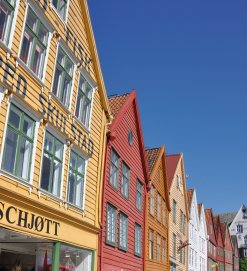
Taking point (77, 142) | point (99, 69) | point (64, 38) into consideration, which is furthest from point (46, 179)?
point (99, 69)

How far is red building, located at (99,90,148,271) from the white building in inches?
742

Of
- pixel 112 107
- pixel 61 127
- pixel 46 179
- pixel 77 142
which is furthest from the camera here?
pixel 112 107

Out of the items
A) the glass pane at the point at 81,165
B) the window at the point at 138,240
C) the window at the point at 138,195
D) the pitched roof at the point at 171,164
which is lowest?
the window at the point at 138,240

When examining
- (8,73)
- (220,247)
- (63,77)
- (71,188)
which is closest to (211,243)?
(220,247)

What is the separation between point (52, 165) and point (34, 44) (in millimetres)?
3872

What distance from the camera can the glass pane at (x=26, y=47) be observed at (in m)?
13.1

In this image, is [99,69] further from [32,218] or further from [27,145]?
[32,218]

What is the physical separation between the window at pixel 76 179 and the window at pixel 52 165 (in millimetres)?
924

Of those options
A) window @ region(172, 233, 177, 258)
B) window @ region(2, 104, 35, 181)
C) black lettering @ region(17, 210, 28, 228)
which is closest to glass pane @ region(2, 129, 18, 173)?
window @ region(2, 104, 35, 181)

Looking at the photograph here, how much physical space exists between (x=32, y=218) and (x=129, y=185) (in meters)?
10.6

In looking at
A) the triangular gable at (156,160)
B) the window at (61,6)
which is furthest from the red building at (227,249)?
the window at (61,6)

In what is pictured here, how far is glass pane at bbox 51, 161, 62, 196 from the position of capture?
47.2 feet

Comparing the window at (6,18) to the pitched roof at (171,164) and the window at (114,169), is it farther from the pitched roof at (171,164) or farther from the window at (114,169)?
the pitched roof at (171,164)

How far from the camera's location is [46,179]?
45.3 feet
